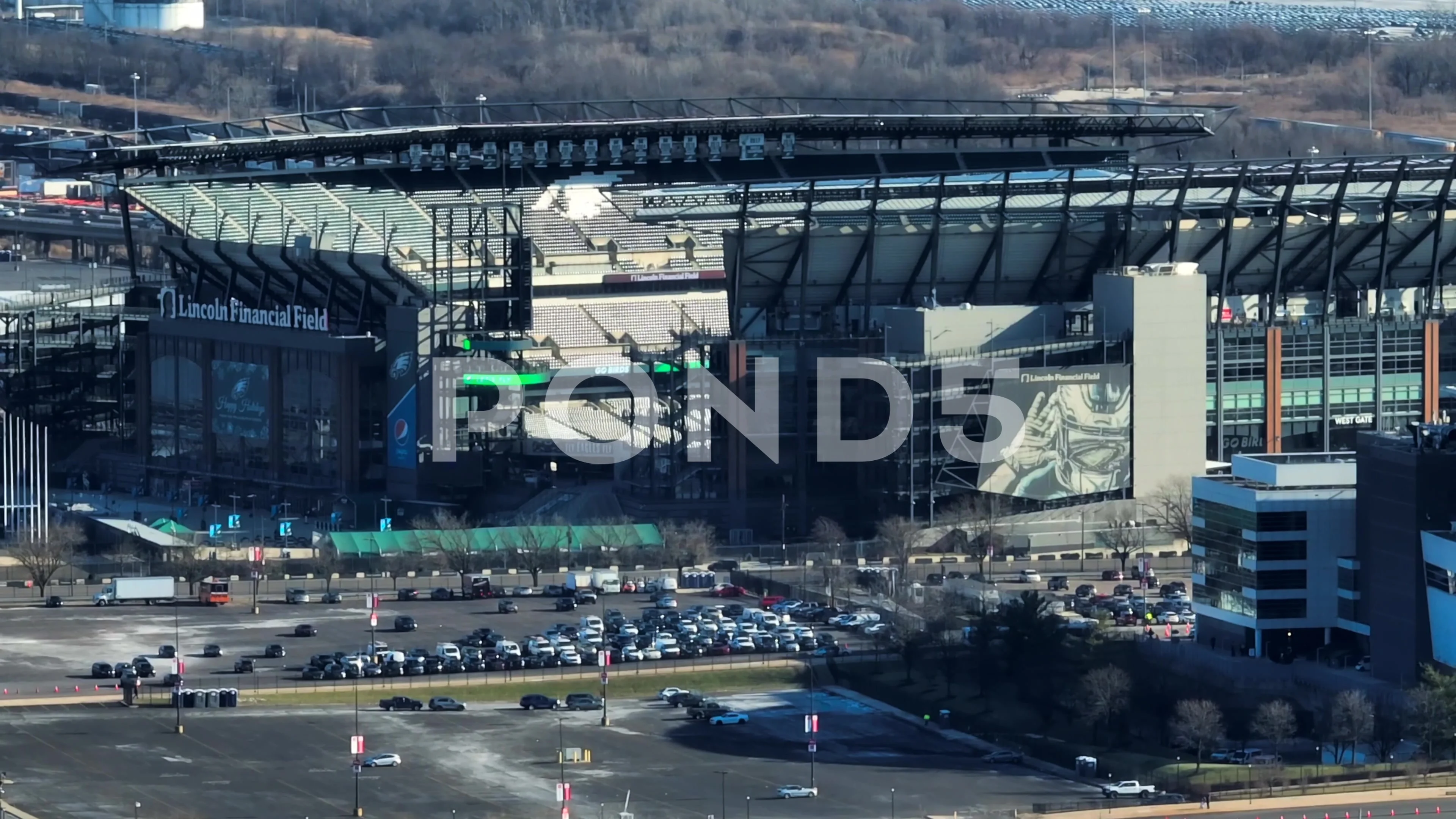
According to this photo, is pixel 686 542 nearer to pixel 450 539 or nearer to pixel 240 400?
pixel 450 539

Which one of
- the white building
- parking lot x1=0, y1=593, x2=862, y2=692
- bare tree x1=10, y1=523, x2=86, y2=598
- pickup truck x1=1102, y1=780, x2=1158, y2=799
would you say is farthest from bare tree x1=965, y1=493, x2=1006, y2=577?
pickup truck x1=1102, y1=780, x2=1158, y2=799

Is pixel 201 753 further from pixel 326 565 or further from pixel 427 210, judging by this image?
pixel 427 210

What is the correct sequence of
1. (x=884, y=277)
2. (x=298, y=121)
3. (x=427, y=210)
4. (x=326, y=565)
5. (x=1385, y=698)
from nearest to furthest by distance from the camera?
(x=1385, y=698)
(x=326, y=565)
(x=884, y=277)
(x=427, y=210)
(x=298, y=121)

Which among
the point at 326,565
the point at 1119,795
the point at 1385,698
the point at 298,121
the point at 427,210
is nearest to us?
the point at 1119,795

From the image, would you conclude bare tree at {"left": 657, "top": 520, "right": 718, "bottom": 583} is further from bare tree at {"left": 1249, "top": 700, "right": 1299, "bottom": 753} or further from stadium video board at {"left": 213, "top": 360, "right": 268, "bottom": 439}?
bare tree at {"left": 1249, "top": 700, "right": 1299, "bottom": 753}

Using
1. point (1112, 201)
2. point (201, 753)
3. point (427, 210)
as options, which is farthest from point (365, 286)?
point (201, 753)

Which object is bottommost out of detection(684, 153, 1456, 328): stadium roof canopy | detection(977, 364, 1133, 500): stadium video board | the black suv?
the black suv
